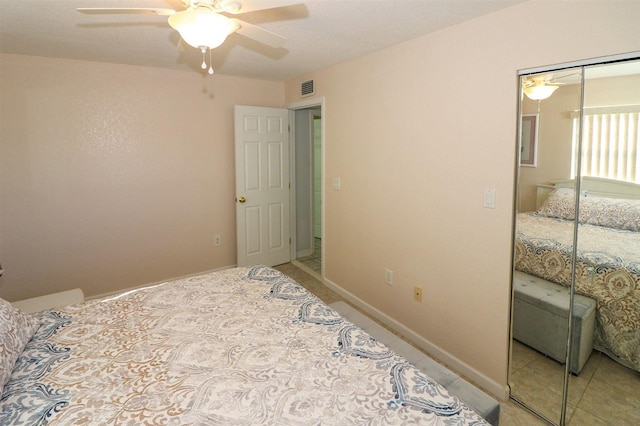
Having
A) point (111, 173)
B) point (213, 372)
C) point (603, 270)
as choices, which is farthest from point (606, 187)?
point (111, 173)

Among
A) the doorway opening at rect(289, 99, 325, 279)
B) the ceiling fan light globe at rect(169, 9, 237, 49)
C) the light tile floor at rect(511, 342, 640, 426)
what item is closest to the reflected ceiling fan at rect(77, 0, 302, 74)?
the ceiling fan light globe at rect(169, 9, 237, 49)

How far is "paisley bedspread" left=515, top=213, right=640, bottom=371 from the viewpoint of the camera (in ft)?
5.84

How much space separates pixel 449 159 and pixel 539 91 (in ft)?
2.12

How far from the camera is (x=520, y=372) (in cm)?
215

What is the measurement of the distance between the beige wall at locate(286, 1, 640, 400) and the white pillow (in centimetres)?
237

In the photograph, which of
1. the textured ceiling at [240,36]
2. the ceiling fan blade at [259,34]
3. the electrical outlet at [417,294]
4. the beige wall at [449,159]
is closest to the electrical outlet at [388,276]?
the beige wall at [449,159]

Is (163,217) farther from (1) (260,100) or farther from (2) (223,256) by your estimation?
(1) (260,100)

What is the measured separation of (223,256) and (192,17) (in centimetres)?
319

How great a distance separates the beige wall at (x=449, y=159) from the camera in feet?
6.29

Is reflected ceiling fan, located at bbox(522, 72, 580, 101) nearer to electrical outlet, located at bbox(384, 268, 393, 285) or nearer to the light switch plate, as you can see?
the light switch plate

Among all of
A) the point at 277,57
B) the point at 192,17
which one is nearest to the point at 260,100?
the point at 277,57

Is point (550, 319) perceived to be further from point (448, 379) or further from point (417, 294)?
point (417, 294)

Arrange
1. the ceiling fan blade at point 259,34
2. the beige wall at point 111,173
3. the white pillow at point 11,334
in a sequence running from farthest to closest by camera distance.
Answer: the beige wall at point 111,173 < the ceiling fan blade at point 259,34 < the white pillow at point 11,334

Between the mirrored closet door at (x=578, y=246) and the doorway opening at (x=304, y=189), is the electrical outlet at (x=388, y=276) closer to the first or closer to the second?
the mirrored closet door at (x=578, y=246)
